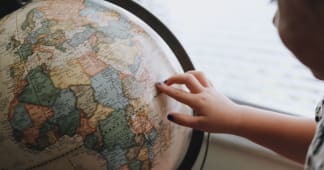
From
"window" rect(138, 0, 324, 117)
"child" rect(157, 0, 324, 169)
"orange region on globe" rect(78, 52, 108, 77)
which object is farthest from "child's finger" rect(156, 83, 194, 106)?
"window" rect(138, 0, 324, 117)

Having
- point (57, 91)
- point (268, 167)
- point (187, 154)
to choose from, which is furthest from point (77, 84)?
point (268, 167)

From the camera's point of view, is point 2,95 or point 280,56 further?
point 280,56

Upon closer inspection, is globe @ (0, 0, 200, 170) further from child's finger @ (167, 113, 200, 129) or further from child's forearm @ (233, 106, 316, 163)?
child's forearm @ (233, 106, 316, 163)

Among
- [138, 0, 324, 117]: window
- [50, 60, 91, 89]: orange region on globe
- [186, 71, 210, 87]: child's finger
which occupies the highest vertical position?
[50, 60, 91, 89]: orange region on globe

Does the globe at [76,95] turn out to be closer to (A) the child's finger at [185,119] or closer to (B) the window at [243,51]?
(A) the child's finger at [185,119]

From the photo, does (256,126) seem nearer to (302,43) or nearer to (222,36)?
(302,43)
